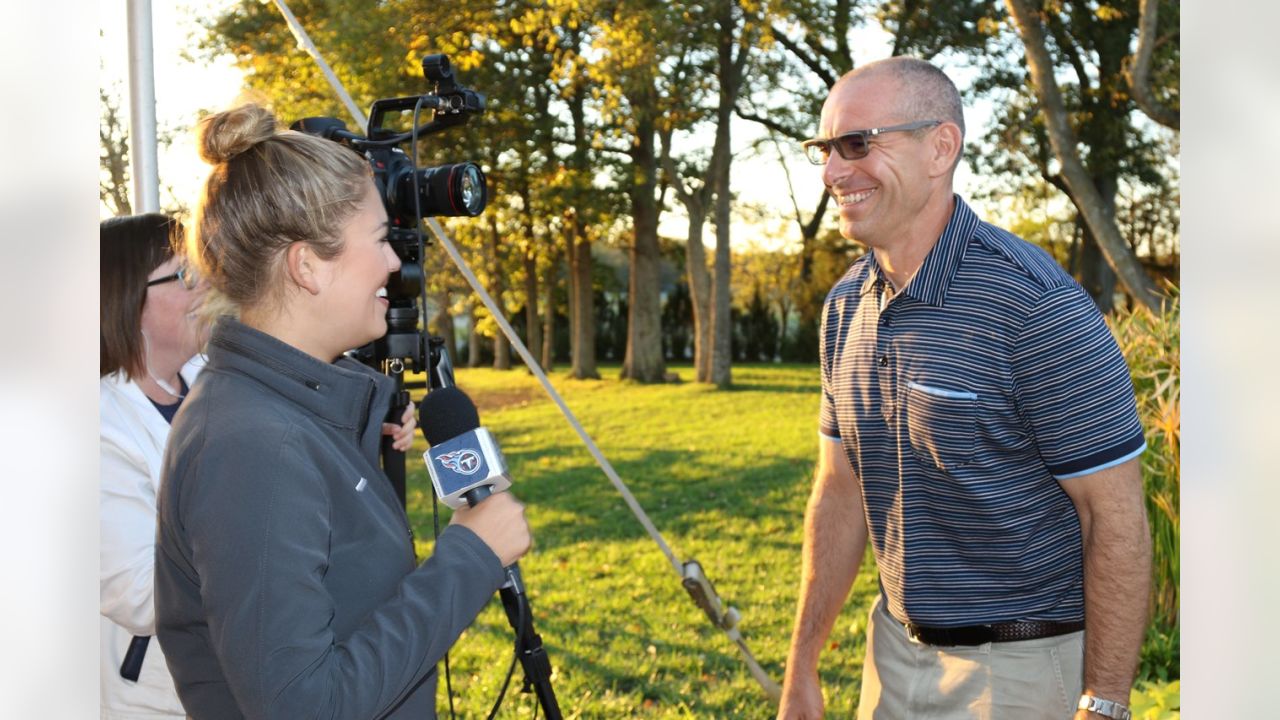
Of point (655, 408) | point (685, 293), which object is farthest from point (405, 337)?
point (685, 293)

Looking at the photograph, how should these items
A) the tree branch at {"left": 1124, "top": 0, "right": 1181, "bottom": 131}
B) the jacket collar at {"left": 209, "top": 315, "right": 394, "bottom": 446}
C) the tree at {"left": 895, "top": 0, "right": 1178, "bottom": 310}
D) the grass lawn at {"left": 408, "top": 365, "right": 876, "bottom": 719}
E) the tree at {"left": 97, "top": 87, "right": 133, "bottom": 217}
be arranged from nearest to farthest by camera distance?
the jacket collar at {"left": 209, "top": 315, "right": 394, "bottom": 446} → the grass lawn at {"left": 408, "top": 365, "right": 876, "bottom": 719} → the tree at {"left": 97, "top": 87, "right": 133, "bottom": 217} → the tree branch at {"left": 1124, "top": 0, "right": 1181, "bottom": 131} → the tree at {"left": 895, "top": 0, "right": 1178, "bottom": 310}

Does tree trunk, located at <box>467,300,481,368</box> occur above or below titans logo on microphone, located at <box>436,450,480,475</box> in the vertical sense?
below

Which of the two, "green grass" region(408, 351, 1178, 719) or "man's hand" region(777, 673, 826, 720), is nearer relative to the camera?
"man's hand" region(777, 673, 826, 720)

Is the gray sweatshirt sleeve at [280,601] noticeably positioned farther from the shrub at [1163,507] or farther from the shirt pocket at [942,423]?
the shrub at [1163,507]

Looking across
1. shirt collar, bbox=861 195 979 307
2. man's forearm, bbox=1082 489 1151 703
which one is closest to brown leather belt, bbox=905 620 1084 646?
man's forearm, bbox=1082 489 1151 703

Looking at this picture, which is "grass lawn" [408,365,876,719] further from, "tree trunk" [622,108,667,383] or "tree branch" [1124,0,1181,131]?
"tree trunk" [622,108,667,383]

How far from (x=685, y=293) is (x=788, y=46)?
386 inches

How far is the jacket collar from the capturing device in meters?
1.47

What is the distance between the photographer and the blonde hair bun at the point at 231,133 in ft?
5.14

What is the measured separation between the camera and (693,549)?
796cm

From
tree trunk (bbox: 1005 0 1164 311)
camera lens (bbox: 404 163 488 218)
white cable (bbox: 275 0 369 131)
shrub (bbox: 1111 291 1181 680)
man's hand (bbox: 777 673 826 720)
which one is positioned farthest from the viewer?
tree trunk (bbox: 1005 0 1164 311)

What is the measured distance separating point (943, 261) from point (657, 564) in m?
5.60
